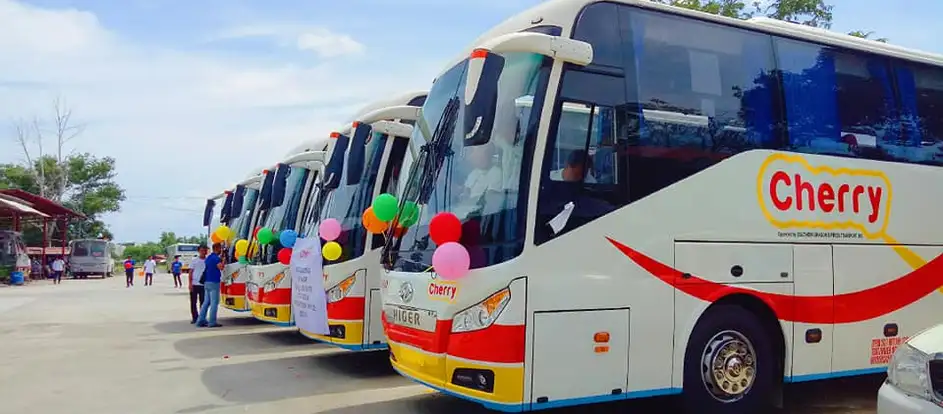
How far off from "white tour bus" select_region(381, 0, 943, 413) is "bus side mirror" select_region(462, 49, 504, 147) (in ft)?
0.05

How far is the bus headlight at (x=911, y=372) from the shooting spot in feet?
14.3

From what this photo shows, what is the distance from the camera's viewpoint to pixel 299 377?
918 centimetres

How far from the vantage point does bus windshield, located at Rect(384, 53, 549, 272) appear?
18.2ft

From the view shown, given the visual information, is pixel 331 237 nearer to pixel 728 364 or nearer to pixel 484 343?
pixel 484 343

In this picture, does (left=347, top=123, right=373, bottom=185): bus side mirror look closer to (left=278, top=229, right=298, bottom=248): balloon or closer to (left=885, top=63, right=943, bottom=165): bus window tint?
(left=278, top=229, right=298, bottom=248): balloon

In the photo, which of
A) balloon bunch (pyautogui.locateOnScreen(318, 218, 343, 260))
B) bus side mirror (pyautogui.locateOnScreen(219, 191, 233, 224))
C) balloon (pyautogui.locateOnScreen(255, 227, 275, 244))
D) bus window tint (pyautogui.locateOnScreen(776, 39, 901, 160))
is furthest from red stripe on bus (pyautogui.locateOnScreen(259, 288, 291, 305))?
bus window tint (pyautogui.locateOnScreen(776, 39, 901, 160))

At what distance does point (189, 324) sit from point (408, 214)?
36.1 ft

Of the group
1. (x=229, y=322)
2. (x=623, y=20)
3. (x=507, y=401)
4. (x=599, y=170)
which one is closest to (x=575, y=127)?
(x=599, y=170)

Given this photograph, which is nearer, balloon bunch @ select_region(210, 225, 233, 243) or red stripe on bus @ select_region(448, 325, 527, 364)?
red stripe on bus @ select_region(448, 325, 527, 364)

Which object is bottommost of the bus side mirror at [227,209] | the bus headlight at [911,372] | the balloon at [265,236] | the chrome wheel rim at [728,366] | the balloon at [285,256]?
the chrome wheel rim at [728,366]

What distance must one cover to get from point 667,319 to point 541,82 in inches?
84.7

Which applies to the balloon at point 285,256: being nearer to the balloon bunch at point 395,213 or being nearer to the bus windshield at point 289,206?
the bus windshield at point 289,206

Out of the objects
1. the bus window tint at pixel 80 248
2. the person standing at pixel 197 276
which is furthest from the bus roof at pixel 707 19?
the bus window tint at pixel 80 248

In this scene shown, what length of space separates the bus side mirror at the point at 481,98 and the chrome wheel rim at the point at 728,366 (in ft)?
9.15
